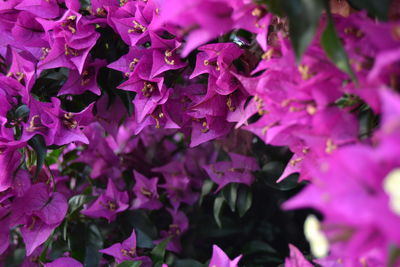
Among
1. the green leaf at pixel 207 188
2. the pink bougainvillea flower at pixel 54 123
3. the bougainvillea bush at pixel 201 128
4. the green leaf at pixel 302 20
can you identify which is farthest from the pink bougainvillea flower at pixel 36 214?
the green leaf at pixel 302 20

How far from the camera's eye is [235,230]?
2.78 feet

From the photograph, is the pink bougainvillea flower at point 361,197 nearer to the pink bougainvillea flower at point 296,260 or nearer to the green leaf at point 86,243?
the pink bougainvillea flower at point 296,260

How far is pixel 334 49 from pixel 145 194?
483mm

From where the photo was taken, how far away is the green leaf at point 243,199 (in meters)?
0.73

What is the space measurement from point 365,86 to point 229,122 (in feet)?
0.93

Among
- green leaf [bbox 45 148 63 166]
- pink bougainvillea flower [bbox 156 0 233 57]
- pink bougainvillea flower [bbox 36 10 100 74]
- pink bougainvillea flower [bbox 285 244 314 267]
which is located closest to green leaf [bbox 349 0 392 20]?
pink bougainvillea flower [bbox 156 0 233 57]

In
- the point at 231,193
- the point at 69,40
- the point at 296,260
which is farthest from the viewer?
the point at 231,193

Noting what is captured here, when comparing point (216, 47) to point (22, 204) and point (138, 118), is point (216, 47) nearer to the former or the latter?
point (138, 118)

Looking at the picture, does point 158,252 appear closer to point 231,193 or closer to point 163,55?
point 231,193

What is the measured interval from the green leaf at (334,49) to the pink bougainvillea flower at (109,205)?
1.52 feet

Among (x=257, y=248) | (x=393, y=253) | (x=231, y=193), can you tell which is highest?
(x=393, y=253)

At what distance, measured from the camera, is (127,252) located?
68 centimetres

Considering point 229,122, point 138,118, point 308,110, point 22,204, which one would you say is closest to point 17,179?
point 22,204

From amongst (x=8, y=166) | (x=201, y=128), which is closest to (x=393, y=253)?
(x=201, y=128)
